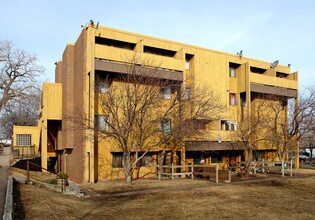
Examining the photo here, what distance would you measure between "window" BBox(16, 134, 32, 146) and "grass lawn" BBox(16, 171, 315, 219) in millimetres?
24818

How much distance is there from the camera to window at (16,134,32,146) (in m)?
38.8

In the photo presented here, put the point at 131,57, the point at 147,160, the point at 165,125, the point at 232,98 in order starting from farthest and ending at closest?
the point at 232,98
the point at 147,160
the point at 131,57
the point at 165,125

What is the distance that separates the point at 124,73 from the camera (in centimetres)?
2378

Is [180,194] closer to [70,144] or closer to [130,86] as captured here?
[130,86]

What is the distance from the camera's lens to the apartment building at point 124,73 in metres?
23.3

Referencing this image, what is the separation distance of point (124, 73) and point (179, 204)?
1248 cm

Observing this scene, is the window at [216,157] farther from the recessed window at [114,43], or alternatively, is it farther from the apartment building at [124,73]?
the recessed window at [114,43]

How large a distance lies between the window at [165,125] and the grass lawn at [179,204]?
17.1 ft

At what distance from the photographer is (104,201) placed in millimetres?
14883

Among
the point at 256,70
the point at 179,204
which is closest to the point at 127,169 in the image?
the point at 179,204

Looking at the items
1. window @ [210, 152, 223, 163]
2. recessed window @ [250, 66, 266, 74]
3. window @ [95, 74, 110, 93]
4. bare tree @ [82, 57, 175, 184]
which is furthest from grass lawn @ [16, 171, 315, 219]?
recessed window @ [250, 66, 266, 74]

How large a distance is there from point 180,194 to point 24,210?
8.16 m

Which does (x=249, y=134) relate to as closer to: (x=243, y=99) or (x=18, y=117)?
(x=243, y=99)

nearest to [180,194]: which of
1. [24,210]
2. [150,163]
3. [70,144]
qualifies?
[24,210]
